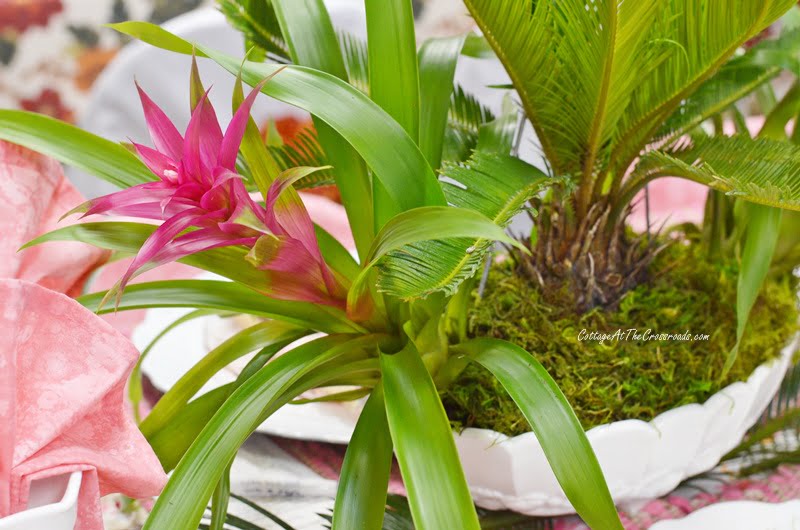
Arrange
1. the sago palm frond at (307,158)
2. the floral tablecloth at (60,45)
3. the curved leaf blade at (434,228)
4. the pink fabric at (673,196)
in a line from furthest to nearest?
the floral tablecloth at (60,45) → the pink fabric at (673,196) → the sago palm frond at (307,158) → the curved leaf blade at (434,228)

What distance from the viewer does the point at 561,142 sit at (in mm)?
596

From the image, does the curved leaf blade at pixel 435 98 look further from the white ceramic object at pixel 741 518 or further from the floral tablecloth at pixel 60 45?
the floral tablecloth at pixel 60 45

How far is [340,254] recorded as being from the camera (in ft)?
1.86

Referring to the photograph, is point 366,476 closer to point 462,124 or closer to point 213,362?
point 213,362

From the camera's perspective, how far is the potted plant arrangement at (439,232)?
1.38 ft

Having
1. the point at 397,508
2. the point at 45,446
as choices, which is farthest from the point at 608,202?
the point at 45,446

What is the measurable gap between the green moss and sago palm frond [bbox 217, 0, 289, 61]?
0.96ft

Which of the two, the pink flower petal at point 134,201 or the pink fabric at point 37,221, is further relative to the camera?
the pink fabric at point 37,221

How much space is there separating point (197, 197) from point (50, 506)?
0.62 ft

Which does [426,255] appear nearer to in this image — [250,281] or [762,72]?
[250,281]

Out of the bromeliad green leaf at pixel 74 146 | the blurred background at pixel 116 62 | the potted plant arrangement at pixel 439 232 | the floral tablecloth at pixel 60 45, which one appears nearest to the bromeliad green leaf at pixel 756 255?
the potted plant arrangement at pixel 439 232

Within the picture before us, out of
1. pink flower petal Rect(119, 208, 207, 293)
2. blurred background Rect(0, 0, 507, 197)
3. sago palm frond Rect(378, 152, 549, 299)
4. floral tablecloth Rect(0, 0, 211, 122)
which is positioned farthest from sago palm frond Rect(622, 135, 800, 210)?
floral tablecloth Rect(0, 0, 211, 122)

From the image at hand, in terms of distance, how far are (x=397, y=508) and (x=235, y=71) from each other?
0.34 m

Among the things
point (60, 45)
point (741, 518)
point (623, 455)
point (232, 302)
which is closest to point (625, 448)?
point (623, 455)
